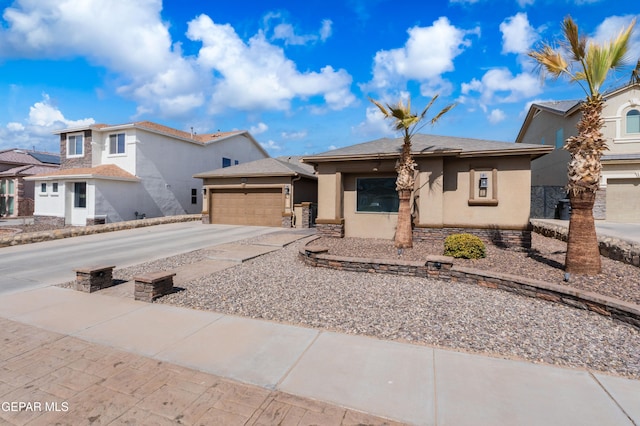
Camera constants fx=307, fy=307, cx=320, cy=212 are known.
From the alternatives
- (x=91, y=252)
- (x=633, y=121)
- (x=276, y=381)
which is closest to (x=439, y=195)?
(x=276, y=381)

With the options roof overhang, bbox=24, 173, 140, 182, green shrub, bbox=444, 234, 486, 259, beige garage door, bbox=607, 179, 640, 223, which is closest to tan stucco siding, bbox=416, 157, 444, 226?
green shrub, bbox=444, 234, 486, 259

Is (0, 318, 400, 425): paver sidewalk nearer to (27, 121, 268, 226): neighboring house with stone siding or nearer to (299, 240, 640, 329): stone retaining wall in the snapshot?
(299, 240, 640, 329): stone retaining wall

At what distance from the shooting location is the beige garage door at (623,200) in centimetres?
1672

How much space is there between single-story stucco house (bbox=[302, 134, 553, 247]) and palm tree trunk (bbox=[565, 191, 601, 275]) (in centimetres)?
406

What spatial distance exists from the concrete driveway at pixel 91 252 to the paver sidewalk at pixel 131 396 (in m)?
4.56

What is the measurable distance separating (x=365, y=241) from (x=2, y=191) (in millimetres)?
35651

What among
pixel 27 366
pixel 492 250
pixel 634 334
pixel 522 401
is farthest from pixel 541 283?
pixel 27 366

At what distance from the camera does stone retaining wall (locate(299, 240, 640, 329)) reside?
15.8ft

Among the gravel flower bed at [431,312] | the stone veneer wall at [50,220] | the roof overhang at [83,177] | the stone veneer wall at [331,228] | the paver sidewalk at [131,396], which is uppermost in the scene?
the roof overhang at [83,177]

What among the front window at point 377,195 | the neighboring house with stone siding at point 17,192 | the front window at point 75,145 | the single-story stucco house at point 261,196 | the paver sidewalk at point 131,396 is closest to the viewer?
the paver sidewalk at point 131,396

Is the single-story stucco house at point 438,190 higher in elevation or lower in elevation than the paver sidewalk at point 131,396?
higher

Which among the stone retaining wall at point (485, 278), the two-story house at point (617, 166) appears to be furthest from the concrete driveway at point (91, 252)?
the two-story house at point (617, 166)

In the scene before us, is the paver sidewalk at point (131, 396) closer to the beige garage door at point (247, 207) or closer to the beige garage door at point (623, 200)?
the beige garage door at point (247, 207)

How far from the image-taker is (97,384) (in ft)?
10.7
